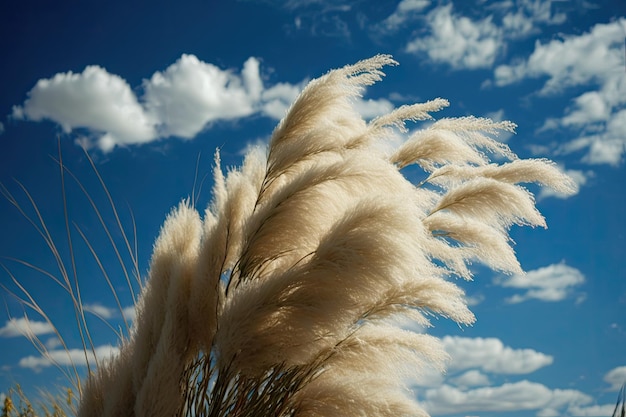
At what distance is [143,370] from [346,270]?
77 cm

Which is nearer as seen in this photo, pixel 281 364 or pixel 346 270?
pixel 346 270

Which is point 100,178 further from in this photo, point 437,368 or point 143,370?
point 437,368

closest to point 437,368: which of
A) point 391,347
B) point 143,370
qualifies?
point 391,347

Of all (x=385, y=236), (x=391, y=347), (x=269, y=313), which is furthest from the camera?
(x=391, y=347)

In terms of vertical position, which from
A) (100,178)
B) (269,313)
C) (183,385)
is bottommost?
(183,385)

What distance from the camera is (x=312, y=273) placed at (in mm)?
1797

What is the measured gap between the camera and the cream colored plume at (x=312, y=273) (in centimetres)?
179

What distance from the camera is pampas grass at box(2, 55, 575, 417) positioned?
1.79 m

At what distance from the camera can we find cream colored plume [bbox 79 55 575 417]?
70.4 inches

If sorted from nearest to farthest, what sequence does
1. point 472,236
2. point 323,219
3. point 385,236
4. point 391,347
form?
1. point 385,236
2. point 323,219
3. point 391,347
4. point 472,236

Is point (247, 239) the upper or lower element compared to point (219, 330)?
upper

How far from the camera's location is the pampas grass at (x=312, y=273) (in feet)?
5.86

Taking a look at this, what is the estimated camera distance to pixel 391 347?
2092mm

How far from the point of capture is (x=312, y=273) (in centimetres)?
180
